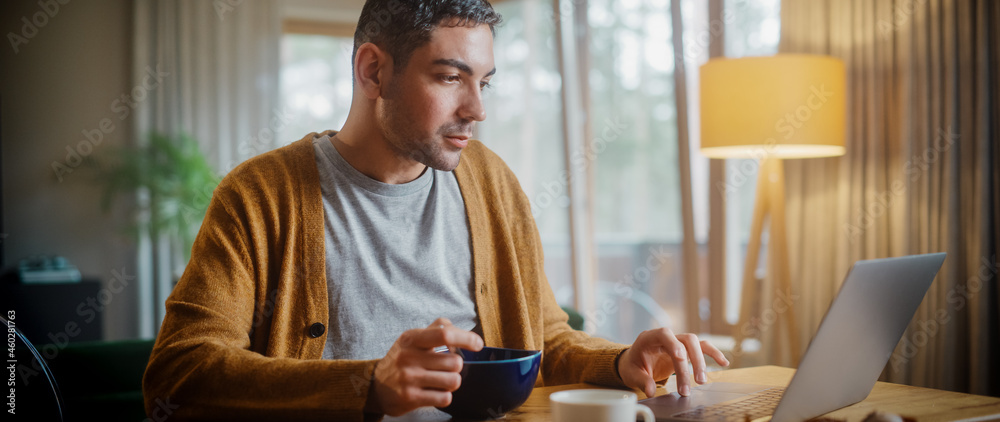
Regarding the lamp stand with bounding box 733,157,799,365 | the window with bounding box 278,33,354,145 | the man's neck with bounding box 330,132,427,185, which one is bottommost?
the lamp stand with bounding box 733,157,799,365

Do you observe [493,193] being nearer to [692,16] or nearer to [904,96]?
[904,96]

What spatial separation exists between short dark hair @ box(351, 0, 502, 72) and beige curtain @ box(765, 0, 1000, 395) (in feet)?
6.05

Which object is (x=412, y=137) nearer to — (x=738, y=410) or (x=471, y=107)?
(x=471, y=107)

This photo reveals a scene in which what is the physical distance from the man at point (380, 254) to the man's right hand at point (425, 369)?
0.10 m

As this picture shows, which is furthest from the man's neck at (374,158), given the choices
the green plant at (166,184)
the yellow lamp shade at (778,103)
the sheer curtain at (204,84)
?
the sheer curtain at (204,84)

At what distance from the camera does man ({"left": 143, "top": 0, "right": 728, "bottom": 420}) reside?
956mm

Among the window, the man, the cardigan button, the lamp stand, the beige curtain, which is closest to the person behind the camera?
the man

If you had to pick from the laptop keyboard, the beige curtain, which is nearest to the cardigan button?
the laptop keyboard

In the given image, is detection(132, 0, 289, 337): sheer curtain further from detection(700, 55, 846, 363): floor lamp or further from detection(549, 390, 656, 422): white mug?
detection(549, 390, 656, 422): white mug

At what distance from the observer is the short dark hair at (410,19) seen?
126 centimetres

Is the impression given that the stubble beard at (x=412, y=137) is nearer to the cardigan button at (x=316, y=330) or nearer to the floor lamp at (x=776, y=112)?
the cardigan button at (x=316, y=330)

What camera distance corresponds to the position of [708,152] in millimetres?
2695

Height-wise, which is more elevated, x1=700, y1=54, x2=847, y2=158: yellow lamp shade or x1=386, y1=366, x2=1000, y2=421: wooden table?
x1=700, y1=54, x2=847, y2=158: yellow lamp shade

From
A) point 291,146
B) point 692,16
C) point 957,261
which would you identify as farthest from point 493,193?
point 692,16
